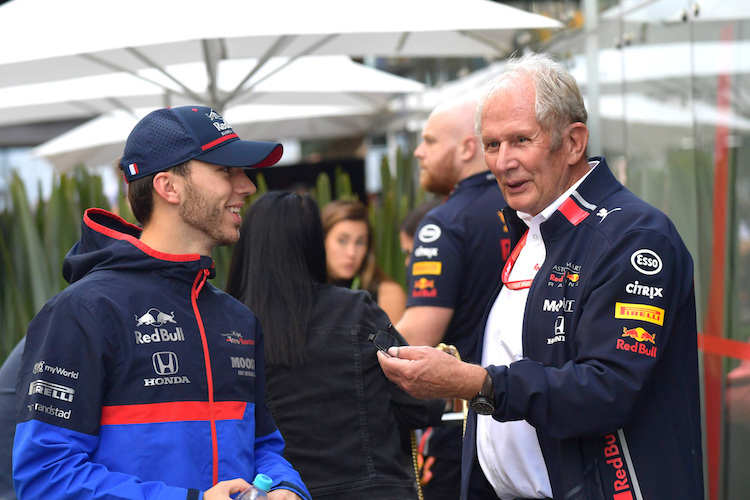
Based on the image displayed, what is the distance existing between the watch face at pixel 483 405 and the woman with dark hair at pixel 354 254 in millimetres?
2805

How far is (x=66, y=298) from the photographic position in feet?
5.94

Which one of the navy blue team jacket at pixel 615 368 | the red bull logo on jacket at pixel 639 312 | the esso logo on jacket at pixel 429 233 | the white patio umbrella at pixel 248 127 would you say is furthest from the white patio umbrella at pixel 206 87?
the red bull logo on jacket at pixel 639 312

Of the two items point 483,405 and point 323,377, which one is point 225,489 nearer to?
point 483,405

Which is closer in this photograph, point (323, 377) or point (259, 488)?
point (259, 488)

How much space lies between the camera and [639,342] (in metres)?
1.92

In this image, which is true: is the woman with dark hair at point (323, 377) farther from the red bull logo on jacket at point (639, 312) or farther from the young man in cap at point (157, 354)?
the red bull logo on jacket at point (639, 312)

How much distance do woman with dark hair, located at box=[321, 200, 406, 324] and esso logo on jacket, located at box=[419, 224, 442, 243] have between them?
152cm

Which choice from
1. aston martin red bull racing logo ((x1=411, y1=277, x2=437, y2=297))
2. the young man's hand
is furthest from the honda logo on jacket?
aston martin red bull racing logo ((x1=411, y1=277, x2=437, y2=297))

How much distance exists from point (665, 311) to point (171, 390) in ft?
3.69

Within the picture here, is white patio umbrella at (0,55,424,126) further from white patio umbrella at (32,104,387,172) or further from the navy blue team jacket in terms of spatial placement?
the navy blue team jacket

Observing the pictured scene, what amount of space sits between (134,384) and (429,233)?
170 centimetres

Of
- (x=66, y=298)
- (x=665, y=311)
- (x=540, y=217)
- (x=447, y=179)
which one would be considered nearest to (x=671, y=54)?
(x=447, y=179)

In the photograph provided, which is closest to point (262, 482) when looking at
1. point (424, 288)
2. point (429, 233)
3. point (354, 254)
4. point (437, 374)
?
point (437, 374)

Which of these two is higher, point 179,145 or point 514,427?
point 179,145
